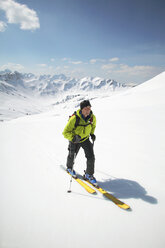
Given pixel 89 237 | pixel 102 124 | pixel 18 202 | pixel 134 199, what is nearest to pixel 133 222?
pixel 134 199

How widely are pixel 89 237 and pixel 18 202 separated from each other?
2.13m

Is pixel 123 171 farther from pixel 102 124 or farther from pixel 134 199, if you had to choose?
pixel 102 124

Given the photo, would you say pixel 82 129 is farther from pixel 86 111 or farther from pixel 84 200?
pixel 84 200

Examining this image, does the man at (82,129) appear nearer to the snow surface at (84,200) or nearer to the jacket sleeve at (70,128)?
the jacket sleeve at (70,128)

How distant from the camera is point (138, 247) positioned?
8.63 ft

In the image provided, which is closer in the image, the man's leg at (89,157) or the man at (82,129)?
the man at (82,129)

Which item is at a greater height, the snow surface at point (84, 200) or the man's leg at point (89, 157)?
the man's leg at point (89, 157)

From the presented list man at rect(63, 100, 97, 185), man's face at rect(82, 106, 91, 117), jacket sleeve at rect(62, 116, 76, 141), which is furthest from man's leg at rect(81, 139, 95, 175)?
man's face at rect(82, 106, 91, 117)

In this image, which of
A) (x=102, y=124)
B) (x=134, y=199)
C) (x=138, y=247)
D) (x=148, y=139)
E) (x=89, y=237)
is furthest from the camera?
(x=102, y=124)

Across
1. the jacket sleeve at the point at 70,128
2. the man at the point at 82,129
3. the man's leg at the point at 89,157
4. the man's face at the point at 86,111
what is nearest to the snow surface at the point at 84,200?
the man's leg at the point at 89,157

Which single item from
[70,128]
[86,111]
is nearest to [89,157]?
[70,128]

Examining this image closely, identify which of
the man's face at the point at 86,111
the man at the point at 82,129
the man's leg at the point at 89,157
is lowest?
the man's leg at the point at 89,157

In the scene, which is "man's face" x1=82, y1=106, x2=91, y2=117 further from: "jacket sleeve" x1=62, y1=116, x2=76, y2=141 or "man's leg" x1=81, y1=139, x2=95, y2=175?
"man's leg" x1=81, y1=139, x2=95, y2=175

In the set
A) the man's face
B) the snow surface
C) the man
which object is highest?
the man's face
